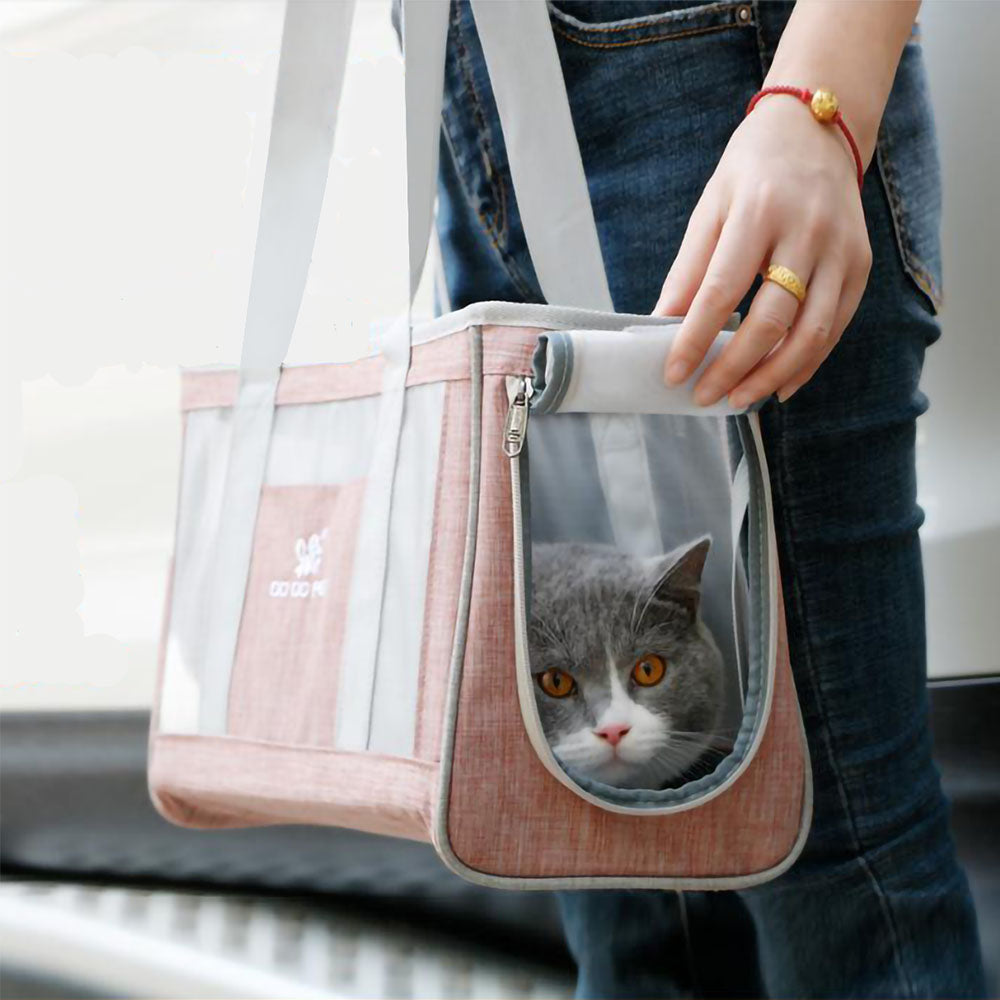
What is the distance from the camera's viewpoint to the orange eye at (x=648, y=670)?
0.63 meters

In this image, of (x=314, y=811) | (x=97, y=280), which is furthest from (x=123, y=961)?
(x=97, y=280)

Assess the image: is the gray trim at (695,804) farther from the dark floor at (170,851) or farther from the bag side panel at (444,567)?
the dark floor at (170,851)

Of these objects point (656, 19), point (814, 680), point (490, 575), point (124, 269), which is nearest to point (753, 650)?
point (814, 680)

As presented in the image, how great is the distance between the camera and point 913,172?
60 centimetres

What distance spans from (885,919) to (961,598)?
0.36 meters

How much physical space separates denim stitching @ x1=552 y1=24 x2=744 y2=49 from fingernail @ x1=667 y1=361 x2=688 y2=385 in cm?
22

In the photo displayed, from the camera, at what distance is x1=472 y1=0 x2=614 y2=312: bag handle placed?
594mm

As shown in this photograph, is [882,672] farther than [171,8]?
No

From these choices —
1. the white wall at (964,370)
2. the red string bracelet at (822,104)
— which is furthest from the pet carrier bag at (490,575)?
the white wall at (964,370)

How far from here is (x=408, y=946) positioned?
1.08 m

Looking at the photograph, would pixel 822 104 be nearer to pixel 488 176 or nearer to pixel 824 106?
pixel 824 106

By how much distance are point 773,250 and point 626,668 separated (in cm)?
27

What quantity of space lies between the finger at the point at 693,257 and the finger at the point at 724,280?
1 cm

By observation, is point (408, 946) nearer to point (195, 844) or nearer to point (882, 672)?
point (195, 844)
